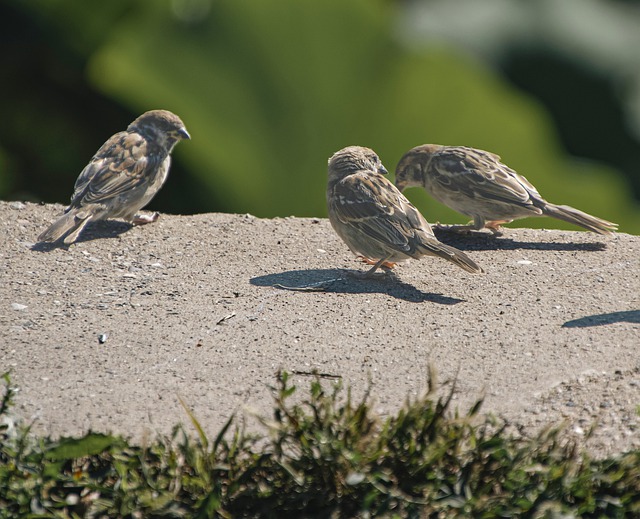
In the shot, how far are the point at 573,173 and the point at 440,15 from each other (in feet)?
5.26

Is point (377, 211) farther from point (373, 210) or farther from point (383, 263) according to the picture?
point (383, 263)

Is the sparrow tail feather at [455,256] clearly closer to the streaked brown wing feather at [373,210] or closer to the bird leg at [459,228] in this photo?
the streaked brown wing feather at [373,210]

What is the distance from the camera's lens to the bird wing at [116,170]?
658cm

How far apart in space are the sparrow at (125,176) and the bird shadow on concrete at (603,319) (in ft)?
9.45

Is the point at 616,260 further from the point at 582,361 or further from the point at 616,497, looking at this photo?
the point at 616,497

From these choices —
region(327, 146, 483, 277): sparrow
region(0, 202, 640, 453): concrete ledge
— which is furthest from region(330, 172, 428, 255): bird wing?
region(0, 202, 640, 453): concrete ledge

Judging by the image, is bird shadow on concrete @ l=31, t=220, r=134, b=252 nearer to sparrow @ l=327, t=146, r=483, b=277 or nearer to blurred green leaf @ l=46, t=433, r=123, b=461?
sparrow @ l=327, t=146, r=483, b=277

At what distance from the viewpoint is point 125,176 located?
677 centimetres

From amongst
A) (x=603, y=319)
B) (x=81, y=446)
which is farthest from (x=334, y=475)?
(x=603, y=319)

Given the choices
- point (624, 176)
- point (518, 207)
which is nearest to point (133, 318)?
point (518, 207)

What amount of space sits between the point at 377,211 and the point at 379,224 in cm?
10

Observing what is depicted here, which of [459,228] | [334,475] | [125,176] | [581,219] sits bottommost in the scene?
[334,475]

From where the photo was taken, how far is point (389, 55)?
7.36 metres

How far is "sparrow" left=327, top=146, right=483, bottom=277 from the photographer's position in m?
5.66
